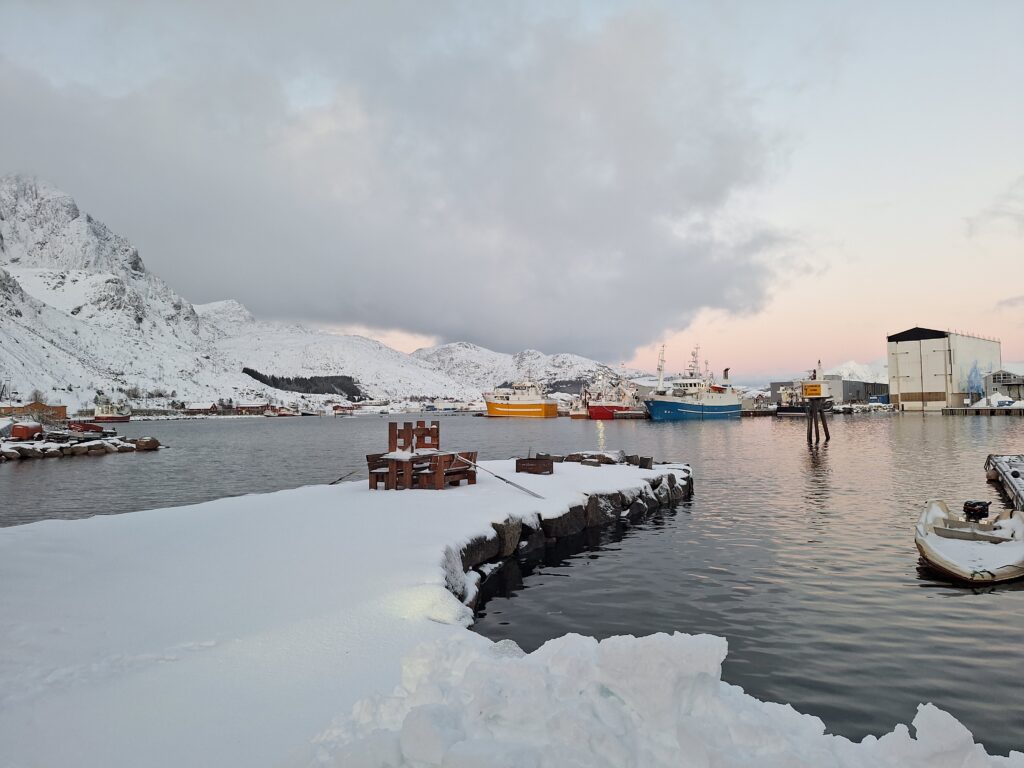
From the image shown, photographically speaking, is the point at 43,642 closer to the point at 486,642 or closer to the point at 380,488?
the point at 486,642

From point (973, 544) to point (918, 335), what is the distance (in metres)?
146

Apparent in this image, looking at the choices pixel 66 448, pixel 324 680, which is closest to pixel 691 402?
pixel 66 448

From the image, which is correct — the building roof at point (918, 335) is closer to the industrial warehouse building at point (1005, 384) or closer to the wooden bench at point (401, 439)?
the industrial warehouse building at point (1005, 384)

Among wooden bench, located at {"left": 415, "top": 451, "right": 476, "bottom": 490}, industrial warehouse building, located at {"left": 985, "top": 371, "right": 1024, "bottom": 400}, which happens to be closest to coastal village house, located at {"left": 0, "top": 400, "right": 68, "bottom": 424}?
wooden bench, located at {"left": 415, "top": 451, "right": 476, "bottom": 490}

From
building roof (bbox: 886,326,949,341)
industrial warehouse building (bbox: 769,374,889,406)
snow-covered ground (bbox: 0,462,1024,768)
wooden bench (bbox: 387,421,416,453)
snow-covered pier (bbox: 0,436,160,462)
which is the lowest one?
snow-covered pier (bbox: 0,436,160,462)

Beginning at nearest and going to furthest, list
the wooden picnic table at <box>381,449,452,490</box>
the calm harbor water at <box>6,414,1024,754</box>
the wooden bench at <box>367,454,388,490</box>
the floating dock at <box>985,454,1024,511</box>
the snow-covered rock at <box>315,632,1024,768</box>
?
the snow-covered rock at <box>315,632,1024,768</box> < the calm harbor water at <box>6,414,1024,754</box> < the wooden picnic table at <box>381,449,452,490</box> < the wooden bench at <box>367,454,388,490</box> < the floating dock at <box>985,454,1024,511</box>

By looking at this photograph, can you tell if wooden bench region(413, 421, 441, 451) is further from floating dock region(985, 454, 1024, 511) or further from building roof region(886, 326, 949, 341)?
building roof region(886, 326, 949, 341)

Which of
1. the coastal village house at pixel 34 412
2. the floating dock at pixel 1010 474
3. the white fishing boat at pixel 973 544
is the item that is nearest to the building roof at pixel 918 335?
the floating dock at pixel 1010 474

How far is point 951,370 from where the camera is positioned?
127m

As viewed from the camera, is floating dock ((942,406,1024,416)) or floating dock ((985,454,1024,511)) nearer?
floating dock ((985,454,1024,511))

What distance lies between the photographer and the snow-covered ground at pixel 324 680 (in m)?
3.93

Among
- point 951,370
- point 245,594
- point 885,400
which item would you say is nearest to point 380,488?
point 245,594

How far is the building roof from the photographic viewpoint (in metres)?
128

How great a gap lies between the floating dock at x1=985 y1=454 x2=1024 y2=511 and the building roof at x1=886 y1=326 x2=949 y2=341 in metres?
120
